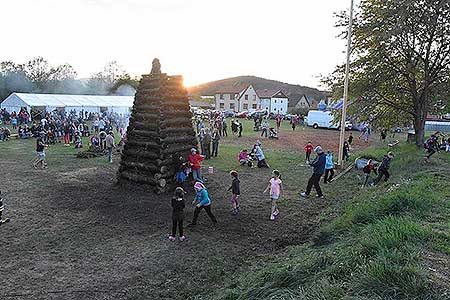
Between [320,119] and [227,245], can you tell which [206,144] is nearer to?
[227,245]

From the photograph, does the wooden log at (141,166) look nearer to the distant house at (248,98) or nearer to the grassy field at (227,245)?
the grassy field at (227,245)

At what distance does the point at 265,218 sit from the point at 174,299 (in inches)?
186

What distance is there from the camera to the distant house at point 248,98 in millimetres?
90194

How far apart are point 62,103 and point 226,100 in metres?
61.0

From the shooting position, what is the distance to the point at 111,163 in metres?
18.3

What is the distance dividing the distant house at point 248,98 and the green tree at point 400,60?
69.2 meters

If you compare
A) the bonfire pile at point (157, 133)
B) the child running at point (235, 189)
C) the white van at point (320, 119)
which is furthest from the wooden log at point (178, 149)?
the white van at point (320, 119)

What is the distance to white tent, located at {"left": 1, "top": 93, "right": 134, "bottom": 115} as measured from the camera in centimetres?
3769

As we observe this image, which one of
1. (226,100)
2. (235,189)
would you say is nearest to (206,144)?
(235,189)

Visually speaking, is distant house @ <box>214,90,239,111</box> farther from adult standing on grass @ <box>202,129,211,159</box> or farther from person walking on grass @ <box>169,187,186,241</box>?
person walking on grass @ <box>169,187,186,241</box>

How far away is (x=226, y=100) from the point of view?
9681 centimetres

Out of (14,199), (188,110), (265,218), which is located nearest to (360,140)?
(188,110)

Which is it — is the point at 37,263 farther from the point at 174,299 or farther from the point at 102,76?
the point at 102,76

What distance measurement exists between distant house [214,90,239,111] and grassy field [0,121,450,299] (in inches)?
3224
